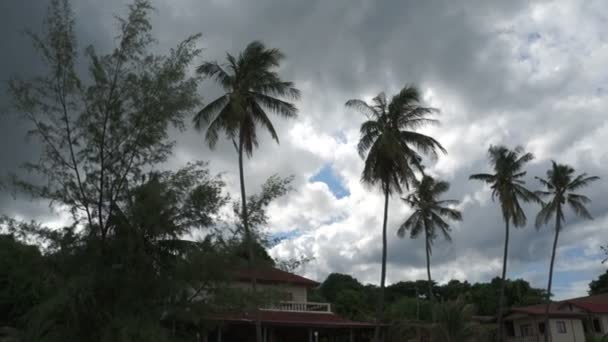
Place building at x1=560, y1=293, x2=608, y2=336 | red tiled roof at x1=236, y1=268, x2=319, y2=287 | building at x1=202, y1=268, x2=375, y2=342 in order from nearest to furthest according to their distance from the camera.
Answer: red tiled roof at x1=236, y1=268, x2=319, y2=287 < building at x1=202, y1=268, x2=375, y2=342 < building at x1=560, y1=293, x2=608, y2=336

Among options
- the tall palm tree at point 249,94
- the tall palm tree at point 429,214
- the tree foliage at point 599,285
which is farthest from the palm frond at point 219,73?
the tree foliage at point 599,285

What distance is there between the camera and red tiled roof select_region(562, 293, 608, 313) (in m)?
43.0

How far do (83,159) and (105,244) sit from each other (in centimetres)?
218

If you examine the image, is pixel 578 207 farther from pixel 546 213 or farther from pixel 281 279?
pixel 281 279

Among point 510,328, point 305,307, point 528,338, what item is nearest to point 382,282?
point 305,307

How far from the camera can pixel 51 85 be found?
41.0 ft

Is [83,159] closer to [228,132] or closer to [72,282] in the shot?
[72,282]

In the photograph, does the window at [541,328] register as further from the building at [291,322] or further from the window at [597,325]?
the building at [291,322]

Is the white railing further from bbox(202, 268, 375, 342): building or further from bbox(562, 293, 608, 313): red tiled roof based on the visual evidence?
bbox(202, 268, 375, 342): building

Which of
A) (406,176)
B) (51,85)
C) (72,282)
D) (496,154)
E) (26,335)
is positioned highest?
(496,154)

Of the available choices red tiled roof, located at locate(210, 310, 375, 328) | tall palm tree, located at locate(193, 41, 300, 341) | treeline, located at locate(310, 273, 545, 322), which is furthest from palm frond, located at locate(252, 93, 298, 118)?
treeline, located at locate(310, 273, 545, 322)

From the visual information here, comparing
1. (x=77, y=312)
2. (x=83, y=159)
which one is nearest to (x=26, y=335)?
(x=77, y=312)

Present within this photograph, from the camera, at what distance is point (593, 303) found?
4541 centimetres

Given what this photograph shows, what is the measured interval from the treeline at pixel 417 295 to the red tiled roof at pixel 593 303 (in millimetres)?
8147
